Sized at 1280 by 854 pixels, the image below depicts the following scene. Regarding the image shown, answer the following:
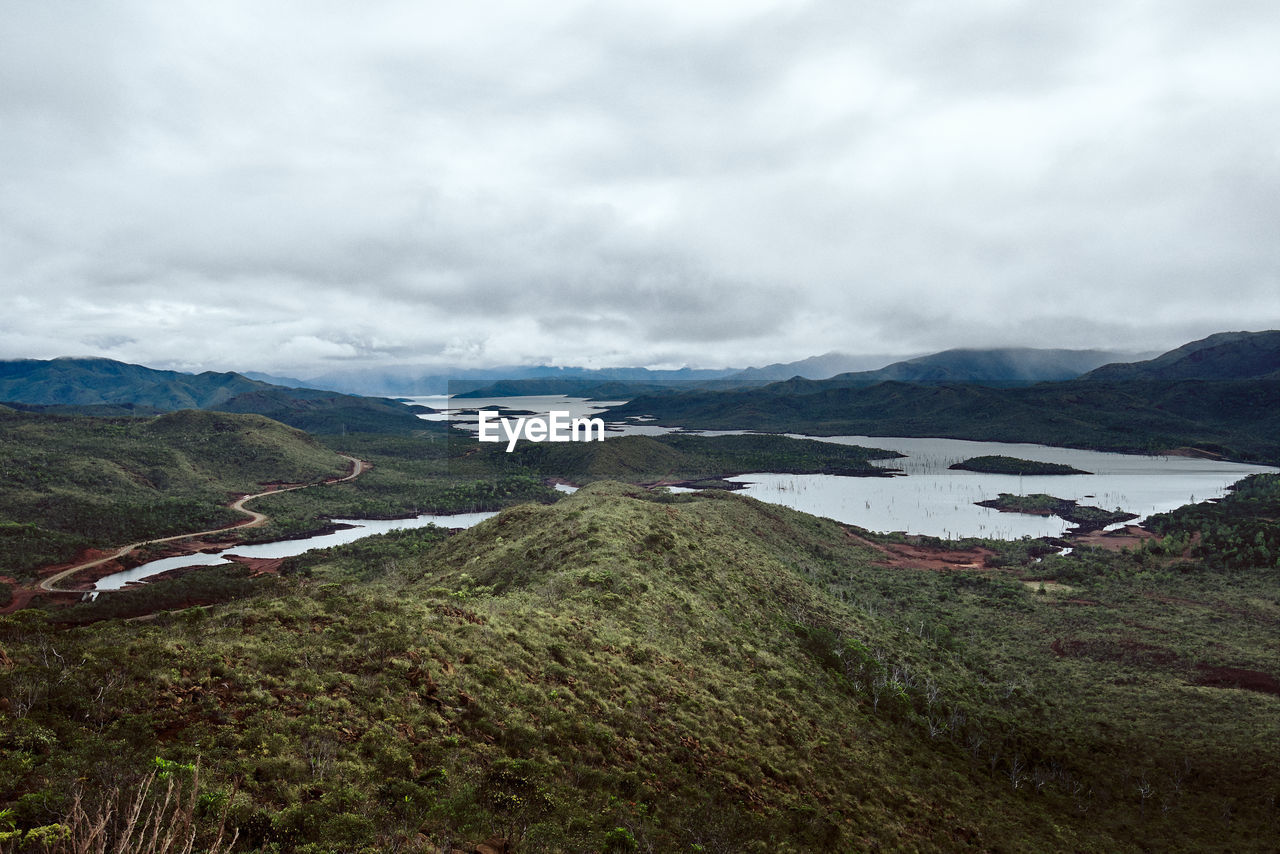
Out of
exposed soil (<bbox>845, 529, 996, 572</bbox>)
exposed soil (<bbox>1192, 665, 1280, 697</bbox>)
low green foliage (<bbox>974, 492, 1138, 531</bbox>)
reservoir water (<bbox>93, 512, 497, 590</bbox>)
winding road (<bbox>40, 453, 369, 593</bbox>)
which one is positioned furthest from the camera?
low green foliage (<bbox>974, 492, 1138, 531</bbox>)

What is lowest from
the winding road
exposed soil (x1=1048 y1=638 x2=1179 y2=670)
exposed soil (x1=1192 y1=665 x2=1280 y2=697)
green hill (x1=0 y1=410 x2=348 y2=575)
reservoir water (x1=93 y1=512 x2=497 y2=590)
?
reservoir water (x1=93 y1=512 x2=497 y2=590)

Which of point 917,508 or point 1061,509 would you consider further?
point 917,508

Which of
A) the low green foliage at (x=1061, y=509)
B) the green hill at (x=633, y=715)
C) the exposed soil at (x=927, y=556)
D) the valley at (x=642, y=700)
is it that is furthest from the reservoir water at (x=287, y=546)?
the low green foliage at (x=1061, y=509)

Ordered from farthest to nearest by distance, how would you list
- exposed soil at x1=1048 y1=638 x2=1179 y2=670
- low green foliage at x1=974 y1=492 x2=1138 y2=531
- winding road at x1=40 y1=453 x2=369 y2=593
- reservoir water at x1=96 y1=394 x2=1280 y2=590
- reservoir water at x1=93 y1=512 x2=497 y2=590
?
1. low green foliage at x1=974 y1=492 x2=1138 y2=531
2. reservoir water at x1=96 y1=394 x2=1280 y2=590
3. reservoir water at x1=93 y1=512 x2=497 y2=590
4. winding road at x1=40 y1=453 x2=369 y2=593
5. exposed soil at x1=1048 y1=638 x2=1179 y2=670

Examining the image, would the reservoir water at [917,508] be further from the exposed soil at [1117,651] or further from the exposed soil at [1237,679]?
the exposed soil at [1237,679]

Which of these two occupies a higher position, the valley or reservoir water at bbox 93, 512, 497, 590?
the valley

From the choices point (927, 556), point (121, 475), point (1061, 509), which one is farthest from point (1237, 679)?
point (121, 475)

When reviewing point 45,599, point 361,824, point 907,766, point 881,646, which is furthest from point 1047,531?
point 45,599

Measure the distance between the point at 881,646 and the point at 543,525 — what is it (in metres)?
33.5

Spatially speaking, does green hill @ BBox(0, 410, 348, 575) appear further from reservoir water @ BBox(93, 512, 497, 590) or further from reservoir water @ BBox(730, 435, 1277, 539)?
reservoir water @ BBox(730, 435, 1277, 539)

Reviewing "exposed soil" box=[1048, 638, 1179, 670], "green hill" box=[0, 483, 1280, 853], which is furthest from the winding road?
"exposed soil" box=[1048, 638, 1179, 670]

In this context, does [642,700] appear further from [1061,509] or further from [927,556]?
[1061,509]

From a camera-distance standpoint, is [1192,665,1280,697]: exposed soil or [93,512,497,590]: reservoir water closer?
[1192,665,1280,697]: exposed soil

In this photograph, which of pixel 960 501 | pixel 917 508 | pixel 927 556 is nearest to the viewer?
pixel 927 556
